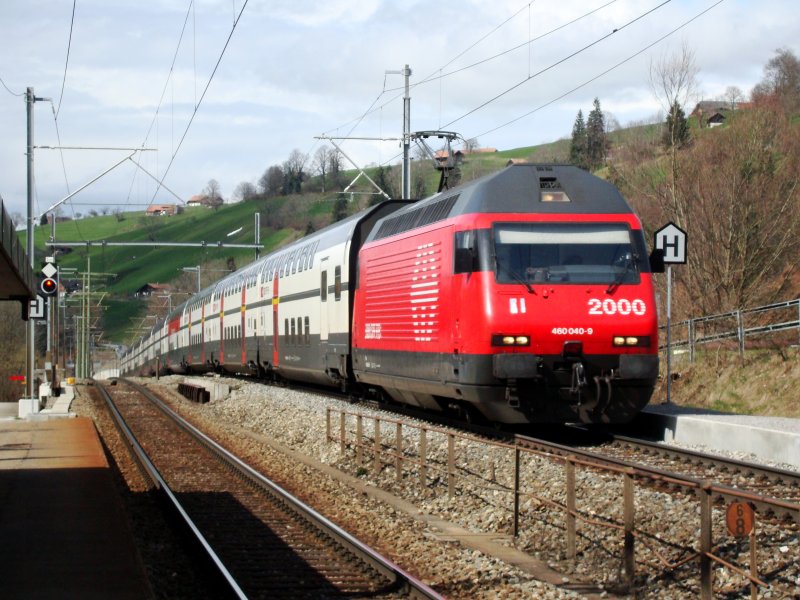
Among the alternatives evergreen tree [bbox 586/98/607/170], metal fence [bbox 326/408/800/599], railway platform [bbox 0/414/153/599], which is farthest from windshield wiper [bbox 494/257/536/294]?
evergreen tree [bbox 586/98/607/170]

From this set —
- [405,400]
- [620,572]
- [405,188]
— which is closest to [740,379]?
[405,400]

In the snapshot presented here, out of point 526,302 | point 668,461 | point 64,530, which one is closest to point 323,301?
point 526,302

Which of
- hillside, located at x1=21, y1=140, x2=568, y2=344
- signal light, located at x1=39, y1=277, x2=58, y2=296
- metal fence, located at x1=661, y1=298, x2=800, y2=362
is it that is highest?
hillside, located at x1=21, y1=140, x2=568, y2=344

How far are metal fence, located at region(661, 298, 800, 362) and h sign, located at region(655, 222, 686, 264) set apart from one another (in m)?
6.96

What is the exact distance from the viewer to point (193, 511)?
12531mm

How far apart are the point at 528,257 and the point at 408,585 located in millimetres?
6752

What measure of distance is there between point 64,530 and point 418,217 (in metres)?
8.58

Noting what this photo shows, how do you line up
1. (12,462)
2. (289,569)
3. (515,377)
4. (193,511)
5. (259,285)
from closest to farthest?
(289,569), (193,511), (515,377), (12,462), (259,285)

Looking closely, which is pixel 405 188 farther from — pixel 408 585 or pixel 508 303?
pixel 408 585

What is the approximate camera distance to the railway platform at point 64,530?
7.74 m

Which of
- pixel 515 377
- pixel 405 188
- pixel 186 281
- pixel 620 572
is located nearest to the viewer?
pixel 620 572

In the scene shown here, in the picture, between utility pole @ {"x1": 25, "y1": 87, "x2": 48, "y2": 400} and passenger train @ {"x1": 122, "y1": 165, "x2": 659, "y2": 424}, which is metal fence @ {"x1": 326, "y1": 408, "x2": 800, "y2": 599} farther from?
utility pole @ {"x1": 25, "y1": 87, "x2": 48, "y2": 400}

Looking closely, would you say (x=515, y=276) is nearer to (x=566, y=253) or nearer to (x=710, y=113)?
(x=566, y=253)

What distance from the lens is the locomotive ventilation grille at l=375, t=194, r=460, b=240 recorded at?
15.7 metres
